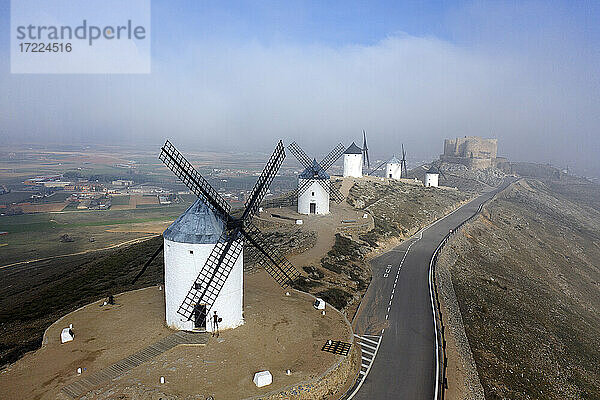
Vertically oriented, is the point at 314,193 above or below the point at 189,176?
below

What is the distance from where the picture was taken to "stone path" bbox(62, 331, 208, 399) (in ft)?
48.1

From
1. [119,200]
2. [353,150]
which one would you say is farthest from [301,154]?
[119,200]

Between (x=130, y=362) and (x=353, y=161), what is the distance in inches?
2414

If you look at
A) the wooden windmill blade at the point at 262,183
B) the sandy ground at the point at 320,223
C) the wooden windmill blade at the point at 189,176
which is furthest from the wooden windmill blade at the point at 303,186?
the wooden windmill blade at the point at 189,176

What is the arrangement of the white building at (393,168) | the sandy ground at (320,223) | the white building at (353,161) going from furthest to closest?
the white building at (393,168) → the white building at (353,161) → the sandy ground at (320,223)

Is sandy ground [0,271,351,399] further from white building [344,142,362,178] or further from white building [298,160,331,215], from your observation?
white building [344,142,362,178]

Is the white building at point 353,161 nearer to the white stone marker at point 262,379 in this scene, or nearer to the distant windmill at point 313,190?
the distant windmill at point 313,190

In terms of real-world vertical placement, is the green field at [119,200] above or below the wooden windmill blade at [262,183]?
below

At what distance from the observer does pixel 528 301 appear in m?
35.0

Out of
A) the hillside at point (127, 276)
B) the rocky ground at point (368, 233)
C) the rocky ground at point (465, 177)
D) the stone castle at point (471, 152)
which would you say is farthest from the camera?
the stone castle at point (471, 152)

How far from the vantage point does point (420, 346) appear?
69.7ft

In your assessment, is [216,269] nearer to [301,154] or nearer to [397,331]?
[397,331]

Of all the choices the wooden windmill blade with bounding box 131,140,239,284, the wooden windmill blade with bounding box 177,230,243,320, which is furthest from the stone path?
the wooden windmill blade with bounding box 131,140,239,284

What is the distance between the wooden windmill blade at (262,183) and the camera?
20.9m
